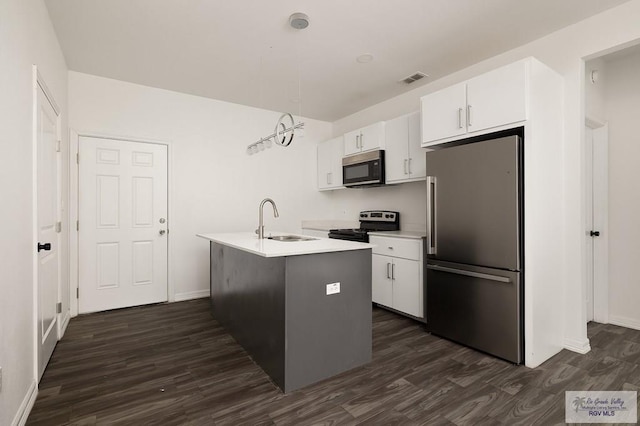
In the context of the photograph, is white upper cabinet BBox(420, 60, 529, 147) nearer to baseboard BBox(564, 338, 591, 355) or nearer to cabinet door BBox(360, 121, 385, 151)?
cabinet door BBox(360, 121, 385, 151)

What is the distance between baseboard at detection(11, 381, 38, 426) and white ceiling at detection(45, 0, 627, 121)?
2.74 metres

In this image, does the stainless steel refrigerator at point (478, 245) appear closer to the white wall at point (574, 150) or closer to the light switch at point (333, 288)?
the white wall at point (574, 150)

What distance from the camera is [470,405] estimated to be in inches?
75.9

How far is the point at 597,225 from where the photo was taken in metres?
3.34

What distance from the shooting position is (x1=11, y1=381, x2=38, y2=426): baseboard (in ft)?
5.52

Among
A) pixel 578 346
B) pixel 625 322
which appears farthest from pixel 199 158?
pixel 625 322

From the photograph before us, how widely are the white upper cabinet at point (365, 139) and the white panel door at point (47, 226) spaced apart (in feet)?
11.0

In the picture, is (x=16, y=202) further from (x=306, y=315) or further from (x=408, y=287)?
(x=408, y=287)

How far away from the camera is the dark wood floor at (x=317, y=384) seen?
183 centimetres

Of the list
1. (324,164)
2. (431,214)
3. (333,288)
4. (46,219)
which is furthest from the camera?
(324,164)

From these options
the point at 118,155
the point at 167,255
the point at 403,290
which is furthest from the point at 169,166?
the point at 403,290

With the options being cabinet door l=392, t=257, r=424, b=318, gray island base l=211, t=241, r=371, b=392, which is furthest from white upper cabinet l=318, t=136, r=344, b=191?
gray island base l=211, t=241, r=371, b=392

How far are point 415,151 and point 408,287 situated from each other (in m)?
1.54

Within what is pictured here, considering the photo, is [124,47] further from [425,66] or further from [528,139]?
[528,139]
